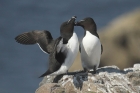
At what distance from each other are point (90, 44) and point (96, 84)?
104 cm

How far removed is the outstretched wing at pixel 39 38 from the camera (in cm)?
1423

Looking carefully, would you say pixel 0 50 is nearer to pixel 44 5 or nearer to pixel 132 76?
pixel 44 5

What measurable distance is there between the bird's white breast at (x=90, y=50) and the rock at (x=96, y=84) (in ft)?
1.35

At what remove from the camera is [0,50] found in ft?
110

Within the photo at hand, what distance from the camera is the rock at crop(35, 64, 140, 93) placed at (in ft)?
43.0

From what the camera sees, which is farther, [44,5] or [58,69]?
[44,5]

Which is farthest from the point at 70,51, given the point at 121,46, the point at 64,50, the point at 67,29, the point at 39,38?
the point at 121,46

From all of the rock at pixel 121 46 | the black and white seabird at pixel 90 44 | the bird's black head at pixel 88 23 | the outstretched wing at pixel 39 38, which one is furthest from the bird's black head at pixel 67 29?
the rock at pixel 121 46

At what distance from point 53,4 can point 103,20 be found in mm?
6767

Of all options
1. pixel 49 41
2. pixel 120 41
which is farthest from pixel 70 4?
pixel 49 41

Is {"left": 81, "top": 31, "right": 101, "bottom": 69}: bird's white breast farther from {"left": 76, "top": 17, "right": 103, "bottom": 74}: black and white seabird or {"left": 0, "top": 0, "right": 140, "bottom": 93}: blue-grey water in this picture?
{"left": 0, "top": 0, "right": 140, "bottom": 93}: blue-grey water

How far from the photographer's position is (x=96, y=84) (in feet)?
43.1

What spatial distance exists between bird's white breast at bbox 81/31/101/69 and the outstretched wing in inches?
33.4

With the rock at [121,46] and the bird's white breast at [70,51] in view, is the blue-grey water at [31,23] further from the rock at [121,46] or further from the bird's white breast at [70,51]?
the bird's white breast at [70,51]
